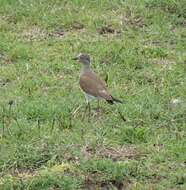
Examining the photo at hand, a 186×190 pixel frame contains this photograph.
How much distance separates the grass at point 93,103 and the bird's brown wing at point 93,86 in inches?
10.3

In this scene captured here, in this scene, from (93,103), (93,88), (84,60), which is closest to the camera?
(93,88)

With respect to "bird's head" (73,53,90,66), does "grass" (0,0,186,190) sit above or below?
below

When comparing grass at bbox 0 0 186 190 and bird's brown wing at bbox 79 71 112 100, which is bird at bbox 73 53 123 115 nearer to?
bird's brown wing at bbox 79 71 112 100

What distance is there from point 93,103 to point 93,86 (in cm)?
51

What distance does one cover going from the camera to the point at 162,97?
31.8 ft

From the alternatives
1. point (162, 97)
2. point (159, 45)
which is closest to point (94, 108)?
point (162, 97)

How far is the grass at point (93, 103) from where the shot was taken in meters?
7.73

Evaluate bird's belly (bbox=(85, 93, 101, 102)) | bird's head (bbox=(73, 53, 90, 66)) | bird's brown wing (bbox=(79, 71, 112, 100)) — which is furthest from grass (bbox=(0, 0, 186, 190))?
bird's head (bbox=(73, 53, 90, 66))

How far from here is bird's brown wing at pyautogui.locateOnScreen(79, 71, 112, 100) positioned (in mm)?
8984

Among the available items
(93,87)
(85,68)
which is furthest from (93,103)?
(93,87)

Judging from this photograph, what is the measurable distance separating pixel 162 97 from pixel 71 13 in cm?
322

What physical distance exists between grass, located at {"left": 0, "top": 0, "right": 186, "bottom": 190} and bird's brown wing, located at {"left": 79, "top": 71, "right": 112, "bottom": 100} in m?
0.26

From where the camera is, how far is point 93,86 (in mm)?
9102

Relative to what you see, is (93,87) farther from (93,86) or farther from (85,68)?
(85,68)
